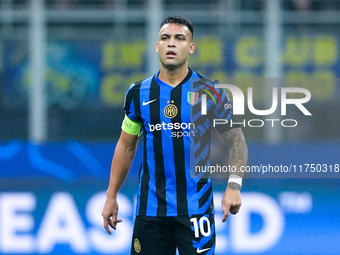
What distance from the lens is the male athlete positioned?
3.55m

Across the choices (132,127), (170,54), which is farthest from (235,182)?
(170,54)

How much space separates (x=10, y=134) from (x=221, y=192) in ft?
9.01

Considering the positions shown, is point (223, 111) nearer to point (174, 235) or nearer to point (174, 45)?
point (174, 45)

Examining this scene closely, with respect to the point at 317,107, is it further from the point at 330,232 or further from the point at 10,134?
the point at 10,134

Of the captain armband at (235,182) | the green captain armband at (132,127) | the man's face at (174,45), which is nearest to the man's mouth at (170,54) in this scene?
the man's face at (174,45)

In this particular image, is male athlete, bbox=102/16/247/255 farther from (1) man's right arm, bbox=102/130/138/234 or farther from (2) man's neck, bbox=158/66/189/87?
(1) man's right arm, bbox=102/130/138/234

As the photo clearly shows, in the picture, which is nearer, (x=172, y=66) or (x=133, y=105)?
(x=172, y=66)

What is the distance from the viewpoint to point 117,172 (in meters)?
3.77

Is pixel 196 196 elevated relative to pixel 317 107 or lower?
lower

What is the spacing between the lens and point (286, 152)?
6953 mm

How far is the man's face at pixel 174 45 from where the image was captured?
11.6 ft

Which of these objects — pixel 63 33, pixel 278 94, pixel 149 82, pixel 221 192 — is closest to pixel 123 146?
pixel 149 82

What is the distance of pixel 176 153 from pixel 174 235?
1.34 ft

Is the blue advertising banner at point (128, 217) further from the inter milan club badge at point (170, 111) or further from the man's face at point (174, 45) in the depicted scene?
the man's face at point (174, 45)
